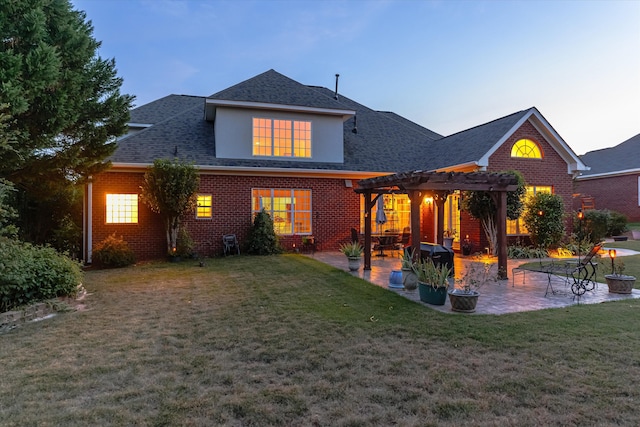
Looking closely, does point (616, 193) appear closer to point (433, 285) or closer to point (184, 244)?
point (433, 285)

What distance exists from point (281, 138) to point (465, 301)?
34.0ft

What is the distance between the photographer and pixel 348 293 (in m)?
7.34

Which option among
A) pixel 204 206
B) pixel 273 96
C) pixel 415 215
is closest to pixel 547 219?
pixel 415 215

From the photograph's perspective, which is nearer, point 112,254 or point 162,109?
point 112,254

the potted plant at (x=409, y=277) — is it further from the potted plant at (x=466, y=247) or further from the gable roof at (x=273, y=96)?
the gable roof at (x=273, y=96)

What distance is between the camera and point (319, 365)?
12.8ft

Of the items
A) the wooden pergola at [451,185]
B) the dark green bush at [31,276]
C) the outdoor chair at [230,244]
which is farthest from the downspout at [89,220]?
the wooden pergola at [451,185]

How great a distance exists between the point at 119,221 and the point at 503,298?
11827mm

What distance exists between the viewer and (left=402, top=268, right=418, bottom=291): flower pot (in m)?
7.43

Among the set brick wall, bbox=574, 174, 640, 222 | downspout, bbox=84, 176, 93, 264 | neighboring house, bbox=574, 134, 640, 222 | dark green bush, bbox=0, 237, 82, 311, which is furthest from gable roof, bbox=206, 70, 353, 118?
brick wall, bbox=574, 174, 640, 222

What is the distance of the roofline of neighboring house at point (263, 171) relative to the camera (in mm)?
12404

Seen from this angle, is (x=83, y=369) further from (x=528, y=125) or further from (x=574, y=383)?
(x=528, y=125)

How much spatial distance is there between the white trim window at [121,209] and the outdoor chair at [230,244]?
304 cm

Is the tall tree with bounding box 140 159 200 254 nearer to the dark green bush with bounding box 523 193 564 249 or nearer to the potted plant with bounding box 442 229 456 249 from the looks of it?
the potted plant with bounding box 442 229 456 249
